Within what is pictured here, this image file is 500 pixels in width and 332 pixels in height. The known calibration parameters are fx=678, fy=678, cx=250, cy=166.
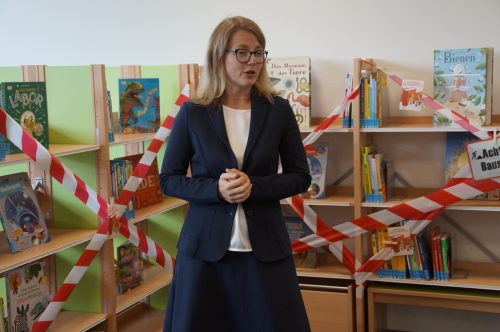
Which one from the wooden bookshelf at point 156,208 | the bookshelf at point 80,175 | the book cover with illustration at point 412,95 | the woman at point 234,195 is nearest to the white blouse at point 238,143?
the woman at point 234,195

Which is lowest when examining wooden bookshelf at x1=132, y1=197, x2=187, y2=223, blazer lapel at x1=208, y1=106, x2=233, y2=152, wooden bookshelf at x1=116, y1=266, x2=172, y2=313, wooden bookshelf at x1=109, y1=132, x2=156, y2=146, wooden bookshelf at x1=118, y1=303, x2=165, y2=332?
wooden bookshelf at x1=118, y1=303, x2=165, y2=332

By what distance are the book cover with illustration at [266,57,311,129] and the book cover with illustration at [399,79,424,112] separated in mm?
574

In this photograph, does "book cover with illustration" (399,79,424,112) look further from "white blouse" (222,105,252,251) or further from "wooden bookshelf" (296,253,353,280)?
"white blouse" (222,105,252,251)

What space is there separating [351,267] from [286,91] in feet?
3.47

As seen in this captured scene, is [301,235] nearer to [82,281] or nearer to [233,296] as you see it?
[82,281]

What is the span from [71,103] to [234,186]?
1.28 meters

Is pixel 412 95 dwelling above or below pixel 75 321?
above

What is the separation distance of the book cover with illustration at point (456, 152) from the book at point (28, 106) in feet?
7.01

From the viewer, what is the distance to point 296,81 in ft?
12.7

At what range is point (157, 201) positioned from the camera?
360cm

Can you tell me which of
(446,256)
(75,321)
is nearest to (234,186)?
(75,321)

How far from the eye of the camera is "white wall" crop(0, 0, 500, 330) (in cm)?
377

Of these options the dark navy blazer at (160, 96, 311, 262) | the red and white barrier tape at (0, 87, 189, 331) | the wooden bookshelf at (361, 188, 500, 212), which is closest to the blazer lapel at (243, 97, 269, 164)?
the dark navy blazer at (160, 96, 311, 262)

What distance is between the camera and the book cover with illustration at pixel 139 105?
341cm
